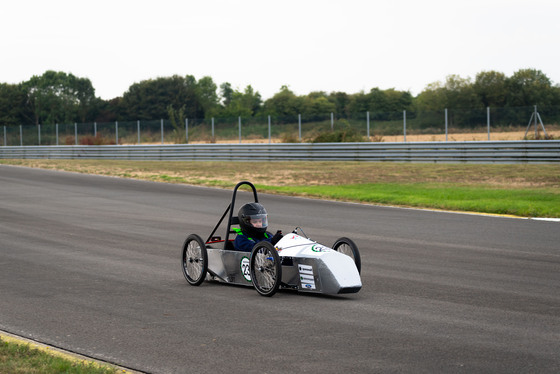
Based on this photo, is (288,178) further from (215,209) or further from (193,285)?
(193,285)

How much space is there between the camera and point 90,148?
44.1 metres

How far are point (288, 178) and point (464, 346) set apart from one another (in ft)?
73.5

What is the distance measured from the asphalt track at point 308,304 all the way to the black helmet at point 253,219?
750 mm

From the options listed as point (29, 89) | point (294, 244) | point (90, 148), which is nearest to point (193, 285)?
point (294, 244)

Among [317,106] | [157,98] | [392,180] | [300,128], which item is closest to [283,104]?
[317,106]

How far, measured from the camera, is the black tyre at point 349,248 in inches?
340

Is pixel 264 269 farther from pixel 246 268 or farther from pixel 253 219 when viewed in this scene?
pixel 253 219

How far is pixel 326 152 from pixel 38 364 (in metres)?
29.4

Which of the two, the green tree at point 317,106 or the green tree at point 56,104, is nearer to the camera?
the green tree at point 56,104

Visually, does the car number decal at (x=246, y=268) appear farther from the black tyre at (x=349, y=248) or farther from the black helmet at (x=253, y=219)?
the black tyre at (x=349, y=248)

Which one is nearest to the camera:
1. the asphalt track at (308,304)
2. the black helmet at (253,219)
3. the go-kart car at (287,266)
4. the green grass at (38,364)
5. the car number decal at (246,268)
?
the green grass at (38,364)

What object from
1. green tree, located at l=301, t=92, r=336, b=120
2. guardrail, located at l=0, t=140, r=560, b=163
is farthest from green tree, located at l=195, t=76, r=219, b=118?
guardrail, located at l=0, t=140, r=560, b=163

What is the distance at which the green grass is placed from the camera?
546cm

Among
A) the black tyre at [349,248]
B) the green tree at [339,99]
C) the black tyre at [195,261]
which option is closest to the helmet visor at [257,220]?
the black tyre at [195,261]
